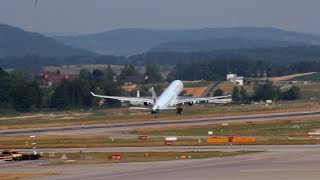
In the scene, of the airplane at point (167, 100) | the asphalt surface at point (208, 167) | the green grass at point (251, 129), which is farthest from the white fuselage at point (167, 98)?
the asphalt surface at point (208, 167)

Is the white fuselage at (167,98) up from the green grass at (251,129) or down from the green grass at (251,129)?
up

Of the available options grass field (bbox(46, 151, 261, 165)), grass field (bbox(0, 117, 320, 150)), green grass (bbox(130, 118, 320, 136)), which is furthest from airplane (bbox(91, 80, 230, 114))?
grass field (bbox(46, 151, 261, 165))

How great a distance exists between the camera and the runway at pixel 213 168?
91.4m

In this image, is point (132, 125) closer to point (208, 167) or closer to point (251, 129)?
point (251, 129)

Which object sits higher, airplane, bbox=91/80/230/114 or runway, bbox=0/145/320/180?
airplane, bbox=91/80/230/114

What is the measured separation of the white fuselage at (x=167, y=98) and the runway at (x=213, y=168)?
189ft

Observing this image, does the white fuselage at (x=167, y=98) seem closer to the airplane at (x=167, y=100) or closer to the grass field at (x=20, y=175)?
the airplane at (x=167, y=100)

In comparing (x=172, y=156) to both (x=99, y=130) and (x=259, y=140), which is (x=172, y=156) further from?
(x=99, y=130)

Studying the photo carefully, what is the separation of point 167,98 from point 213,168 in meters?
75.5

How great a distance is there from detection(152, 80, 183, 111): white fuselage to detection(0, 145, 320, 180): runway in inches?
2271

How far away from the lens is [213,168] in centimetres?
9712

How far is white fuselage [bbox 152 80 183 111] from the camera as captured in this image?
168 meters

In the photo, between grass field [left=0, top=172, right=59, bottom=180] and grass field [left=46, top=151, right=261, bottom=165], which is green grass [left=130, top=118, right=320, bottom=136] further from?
grass field [left=0, top=172, right=59, bottom=180]

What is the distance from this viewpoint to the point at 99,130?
15000cm
